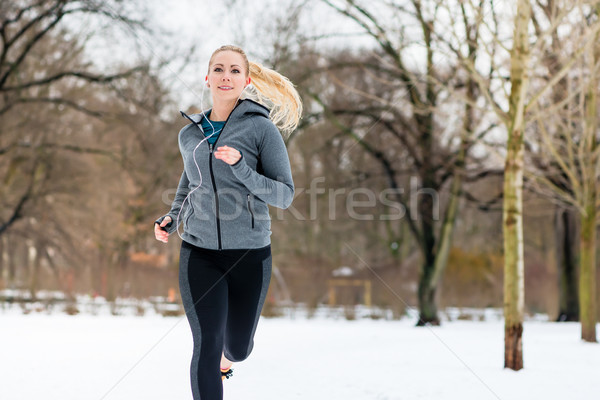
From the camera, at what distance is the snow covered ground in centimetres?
545

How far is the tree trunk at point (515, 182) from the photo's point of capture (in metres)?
6.98

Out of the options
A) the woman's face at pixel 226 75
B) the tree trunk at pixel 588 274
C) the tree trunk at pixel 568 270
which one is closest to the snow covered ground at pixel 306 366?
the tree trunk at pixel 588 274

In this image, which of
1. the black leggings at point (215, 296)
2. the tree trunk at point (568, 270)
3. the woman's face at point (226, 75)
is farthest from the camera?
the tree trunk at point (568, 270)

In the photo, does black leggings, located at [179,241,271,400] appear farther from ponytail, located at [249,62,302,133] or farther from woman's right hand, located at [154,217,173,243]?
ponytail, located at [249,62,302,133]

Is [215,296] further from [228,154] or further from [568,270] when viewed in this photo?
[568,270]

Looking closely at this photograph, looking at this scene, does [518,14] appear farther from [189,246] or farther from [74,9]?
[74,9]

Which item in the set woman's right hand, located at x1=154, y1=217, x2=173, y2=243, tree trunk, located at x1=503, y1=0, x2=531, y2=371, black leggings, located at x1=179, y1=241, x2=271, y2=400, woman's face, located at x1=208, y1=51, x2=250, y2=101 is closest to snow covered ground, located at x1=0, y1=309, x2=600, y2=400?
tree trunk, located at x1=503, y1=0, x2=531, y2=371

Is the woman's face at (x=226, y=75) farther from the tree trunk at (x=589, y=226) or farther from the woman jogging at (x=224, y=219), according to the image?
the tree trunk at (x=589, y=226)

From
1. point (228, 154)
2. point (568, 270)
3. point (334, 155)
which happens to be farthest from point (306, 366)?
point (334, 155)

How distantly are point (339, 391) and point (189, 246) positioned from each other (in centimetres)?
260

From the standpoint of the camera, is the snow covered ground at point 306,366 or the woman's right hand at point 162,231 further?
the snow covered ground at point 306,366

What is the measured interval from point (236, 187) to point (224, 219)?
0.18m

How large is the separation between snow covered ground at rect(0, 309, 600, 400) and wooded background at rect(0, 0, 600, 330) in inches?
120

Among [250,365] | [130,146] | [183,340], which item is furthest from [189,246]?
[130,146]
